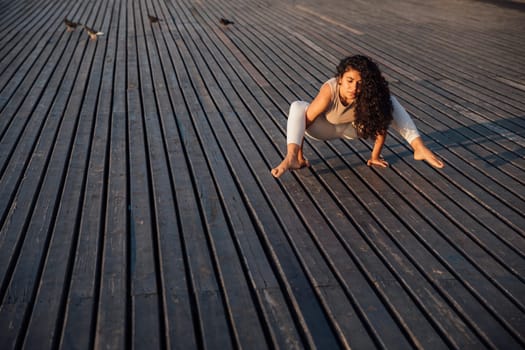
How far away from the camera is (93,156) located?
172 inches

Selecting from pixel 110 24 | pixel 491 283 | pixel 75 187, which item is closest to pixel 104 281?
pixel 75 187

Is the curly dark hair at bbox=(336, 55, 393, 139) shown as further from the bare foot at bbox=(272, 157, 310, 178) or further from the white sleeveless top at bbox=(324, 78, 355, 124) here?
the bare foot at bbox=(272, 157, 310, 178)

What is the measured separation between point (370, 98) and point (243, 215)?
131cm

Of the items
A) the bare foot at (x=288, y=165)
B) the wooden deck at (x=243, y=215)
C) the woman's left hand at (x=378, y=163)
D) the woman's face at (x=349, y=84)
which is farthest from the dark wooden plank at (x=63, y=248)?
the woman's left hand at (x=378, y=163)

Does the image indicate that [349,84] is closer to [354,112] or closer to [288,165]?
[354,112]

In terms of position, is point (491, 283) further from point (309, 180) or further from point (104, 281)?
point (104, 281)

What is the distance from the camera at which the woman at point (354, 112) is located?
12.3ft

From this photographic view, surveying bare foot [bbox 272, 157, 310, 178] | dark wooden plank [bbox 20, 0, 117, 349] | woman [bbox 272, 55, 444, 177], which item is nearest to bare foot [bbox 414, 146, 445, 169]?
woman [bbox 272, 55, 444, 177]

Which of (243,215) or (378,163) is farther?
Result: (378,163)

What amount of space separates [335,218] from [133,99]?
3368 millimetres

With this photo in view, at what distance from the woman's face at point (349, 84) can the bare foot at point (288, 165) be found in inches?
25.1

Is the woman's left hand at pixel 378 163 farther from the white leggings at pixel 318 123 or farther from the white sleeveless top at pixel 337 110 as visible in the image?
the white sleeveless top at pixel 337 110

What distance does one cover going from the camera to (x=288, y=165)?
381 centimetres

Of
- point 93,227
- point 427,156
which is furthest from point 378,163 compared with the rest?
point 93,227
